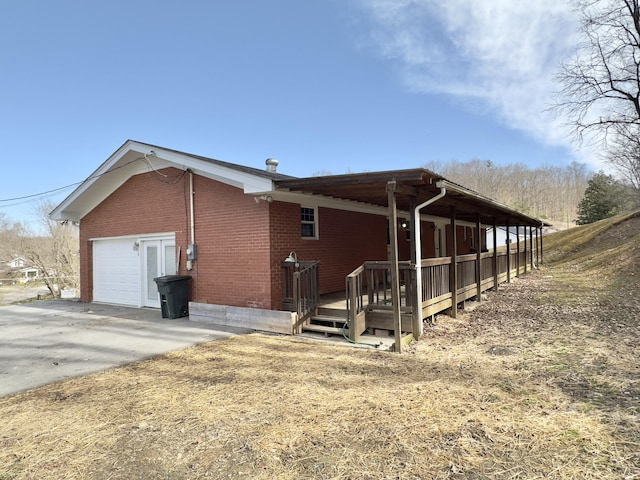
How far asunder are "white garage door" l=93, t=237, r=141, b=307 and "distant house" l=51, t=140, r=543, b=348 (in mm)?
34

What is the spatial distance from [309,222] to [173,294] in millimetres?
3826

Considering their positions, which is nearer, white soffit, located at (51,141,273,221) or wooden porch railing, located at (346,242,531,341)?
wooden porch railing, located at (346,242,531,341)

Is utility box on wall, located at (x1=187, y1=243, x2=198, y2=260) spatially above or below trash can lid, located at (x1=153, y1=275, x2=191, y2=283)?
above

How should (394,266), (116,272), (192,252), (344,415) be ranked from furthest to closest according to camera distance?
(116,272), (192,252), (394,266), (344,415)

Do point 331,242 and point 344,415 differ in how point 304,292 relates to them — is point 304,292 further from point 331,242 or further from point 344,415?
point 344,415

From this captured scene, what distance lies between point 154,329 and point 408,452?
21.5 feet

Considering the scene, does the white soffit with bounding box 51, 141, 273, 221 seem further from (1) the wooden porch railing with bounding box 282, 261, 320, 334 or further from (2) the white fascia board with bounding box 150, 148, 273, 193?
(1) the wooden porch railing with bounding box 282, 261, 320, 334

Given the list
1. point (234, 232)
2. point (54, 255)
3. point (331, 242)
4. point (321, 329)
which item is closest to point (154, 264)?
point (234, 232)

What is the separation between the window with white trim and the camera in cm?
894

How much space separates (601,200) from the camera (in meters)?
39.1

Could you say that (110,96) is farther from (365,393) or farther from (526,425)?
(526,425)

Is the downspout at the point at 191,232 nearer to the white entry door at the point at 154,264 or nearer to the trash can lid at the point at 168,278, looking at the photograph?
the trash can lid at the point at 168,278

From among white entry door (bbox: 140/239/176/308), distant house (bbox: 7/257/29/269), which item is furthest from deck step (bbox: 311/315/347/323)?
distant house (bbox: 7/257/29/269)

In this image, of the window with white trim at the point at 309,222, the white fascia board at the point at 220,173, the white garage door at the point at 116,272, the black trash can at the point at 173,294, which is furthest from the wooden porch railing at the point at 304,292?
the white garage door at the point at 116,272
